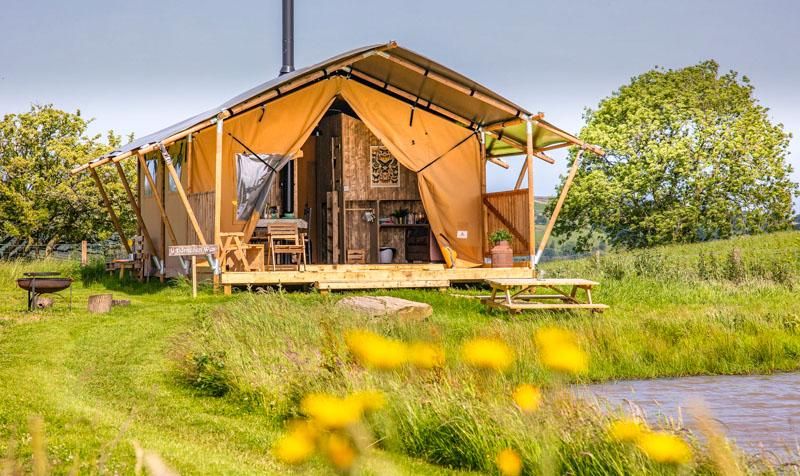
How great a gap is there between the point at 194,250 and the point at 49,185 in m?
20.9

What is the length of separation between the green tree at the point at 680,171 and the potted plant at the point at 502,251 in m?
13.7

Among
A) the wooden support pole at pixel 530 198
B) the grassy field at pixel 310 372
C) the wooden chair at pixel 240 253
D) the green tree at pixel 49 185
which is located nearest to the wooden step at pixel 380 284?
the grassy field at pixel 310 372

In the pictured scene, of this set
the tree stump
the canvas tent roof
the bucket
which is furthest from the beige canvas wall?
the tree stump

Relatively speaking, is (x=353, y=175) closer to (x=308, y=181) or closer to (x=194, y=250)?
(x=308, y=181)

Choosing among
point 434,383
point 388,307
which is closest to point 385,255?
point 388,307

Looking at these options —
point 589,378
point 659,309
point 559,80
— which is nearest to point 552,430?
point 589,378

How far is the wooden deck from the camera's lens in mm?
14281

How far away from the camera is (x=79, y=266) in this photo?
864 inches

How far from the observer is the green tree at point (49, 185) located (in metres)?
32.7

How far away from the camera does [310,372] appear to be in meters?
7.00

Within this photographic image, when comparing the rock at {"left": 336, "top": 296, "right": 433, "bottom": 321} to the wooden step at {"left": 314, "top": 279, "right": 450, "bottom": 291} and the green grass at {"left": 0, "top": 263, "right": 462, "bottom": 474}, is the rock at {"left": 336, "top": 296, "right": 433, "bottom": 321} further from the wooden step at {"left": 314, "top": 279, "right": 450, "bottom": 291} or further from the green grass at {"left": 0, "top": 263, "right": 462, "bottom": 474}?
the wooden step at {"left": 314, "top": 279, "right": 450, "bottom": 291}

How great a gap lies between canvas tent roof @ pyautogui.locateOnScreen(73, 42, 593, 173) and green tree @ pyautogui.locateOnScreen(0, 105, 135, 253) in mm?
17031

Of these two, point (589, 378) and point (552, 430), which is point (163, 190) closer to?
point (589, 378)

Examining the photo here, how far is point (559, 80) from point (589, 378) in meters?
25.6
